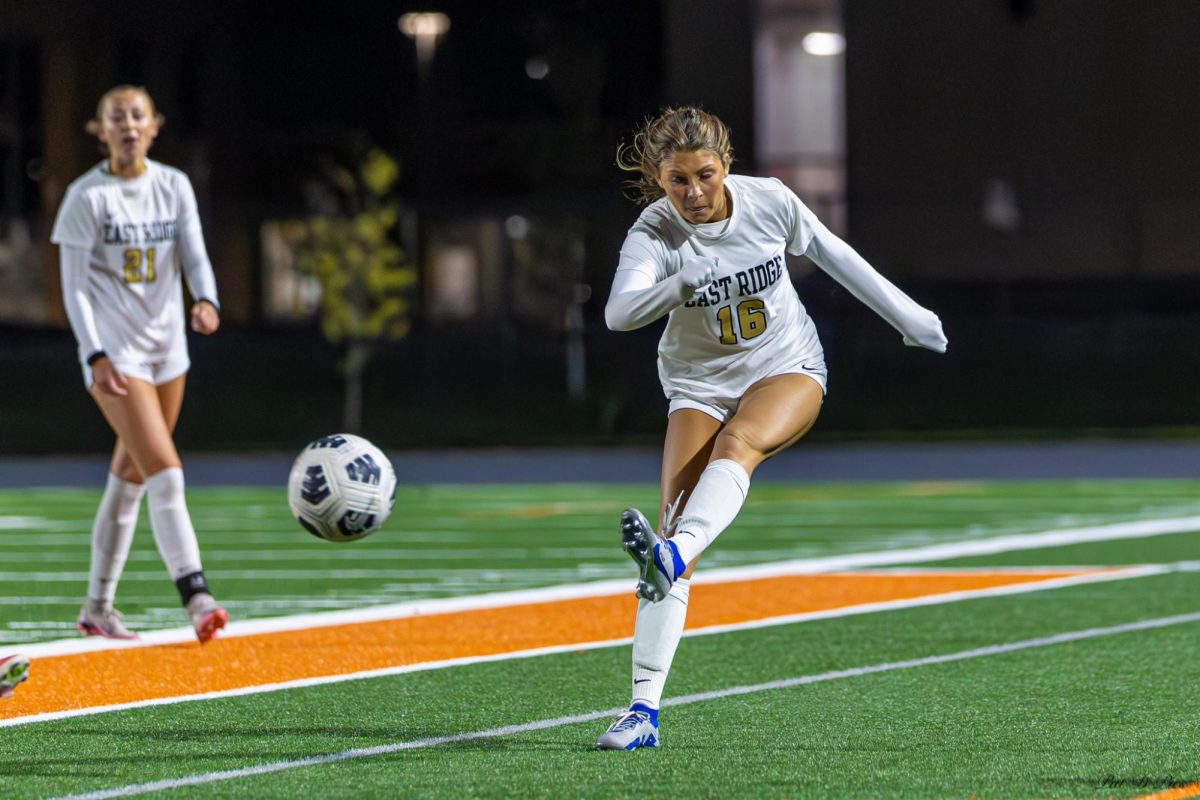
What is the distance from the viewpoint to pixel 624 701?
21.8ft

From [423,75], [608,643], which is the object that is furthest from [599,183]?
[608,643]

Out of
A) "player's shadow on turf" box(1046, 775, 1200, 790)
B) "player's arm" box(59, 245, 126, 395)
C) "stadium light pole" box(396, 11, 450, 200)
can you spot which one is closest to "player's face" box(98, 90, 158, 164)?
"player's arm" box(59, 245, 126, 395)

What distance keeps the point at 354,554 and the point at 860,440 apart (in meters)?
13.7

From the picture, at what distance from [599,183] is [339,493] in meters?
20.3

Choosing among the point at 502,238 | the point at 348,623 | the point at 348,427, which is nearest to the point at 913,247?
the point at 502,238

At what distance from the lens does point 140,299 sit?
8.13 m

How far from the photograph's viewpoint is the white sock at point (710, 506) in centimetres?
555

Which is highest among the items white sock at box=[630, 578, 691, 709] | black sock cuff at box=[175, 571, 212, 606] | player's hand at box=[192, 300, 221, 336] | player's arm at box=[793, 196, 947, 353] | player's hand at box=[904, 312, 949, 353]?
player's arm at box=[793, 196, 947, 353]

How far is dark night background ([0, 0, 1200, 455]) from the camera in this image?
1027 inches

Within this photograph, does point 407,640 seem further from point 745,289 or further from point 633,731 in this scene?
point 745,289

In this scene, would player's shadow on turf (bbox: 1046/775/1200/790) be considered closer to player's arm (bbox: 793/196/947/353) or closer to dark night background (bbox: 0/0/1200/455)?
player's arm (bbox: 793/196/947/353)

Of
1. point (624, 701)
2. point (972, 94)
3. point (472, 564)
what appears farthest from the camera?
point (972, 94)

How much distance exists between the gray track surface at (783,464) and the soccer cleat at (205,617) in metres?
12.0

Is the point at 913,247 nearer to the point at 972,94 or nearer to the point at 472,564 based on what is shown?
the point at 972,94
